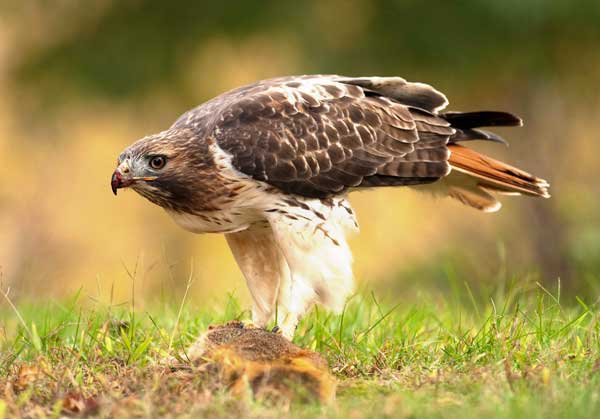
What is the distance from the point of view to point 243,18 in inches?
494

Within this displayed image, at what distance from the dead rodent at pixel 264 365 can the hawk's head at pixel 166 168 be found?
1288 millimetres

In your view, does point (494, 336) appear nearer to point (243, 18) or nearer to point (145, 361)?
point (145, 361)

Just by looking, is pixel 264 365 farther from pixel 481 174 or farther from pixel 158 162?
pixel 481 174

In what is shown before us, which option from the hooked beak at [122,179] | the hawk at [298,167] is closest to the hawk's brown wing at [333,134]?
the hawk at [298,167]

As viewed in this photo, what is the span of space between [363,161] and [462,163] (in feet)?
2.19

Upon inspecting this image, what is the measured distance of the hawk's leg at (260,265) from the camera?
6.56 m

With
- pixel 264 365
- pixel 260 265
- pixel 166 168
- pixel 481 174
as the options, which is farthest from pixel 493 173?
pixel 264 365

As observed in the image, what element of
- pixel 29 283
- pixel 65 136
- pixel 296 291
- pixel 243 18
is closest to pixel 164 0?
pixel 243 18

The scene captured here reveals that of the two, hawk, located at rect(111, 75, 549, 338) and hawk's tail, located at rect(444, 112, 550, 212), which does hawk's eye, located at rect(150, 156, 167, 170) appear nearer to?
hawk, located at rect(111, 75, 549, 338)

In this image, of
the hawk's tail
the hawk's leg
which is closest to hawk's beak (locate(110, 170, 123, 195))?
the hawk's leg

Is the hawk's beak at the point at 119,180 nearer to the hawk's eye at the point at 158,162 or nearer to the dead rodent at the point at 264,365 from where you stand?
the hawk's eye at the point at 158,162

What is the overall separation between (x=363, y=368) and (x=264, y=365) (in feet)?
2.42

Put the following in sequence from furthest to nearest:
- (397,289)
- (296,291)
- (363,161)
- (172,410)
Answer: (397,289) < (363,161) < (296,291) < (172,410)

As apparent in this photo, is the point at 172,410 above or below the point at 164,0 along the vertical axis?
below
